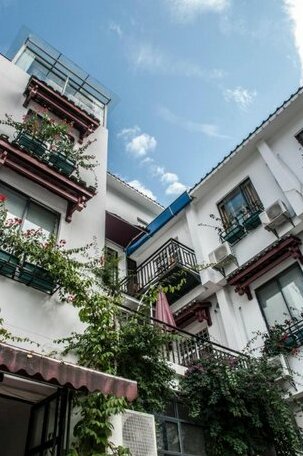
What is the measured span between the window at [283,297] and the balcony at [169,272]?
2.62 metres

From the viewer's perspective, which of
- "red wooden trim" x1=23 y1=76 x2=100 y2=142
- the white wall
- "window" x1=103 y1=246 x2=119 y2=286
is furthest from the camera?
"red wooden trim" x1=23 y1=76 x2=100 y2=142

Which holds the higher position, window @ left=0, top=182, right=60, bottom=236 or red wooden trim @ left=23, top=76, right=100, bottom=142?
red wooden trim @ left=23, top=76, right=100, bottom=142

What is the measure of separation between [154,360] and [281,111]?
10180mm

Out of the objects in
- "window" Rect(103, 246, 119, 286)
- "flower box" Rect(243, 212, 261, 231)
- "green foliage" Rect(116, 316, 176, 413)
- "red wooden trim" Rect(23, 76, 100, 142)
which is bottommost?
"green foliage" Rect(116, 316, 176, 413)

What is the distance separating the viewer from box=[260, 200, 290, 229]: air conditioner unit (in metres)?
11.6

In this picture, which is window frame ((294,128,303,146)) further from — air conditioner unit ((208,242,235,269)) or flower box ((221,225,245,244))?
air conditioner unit ((208,242,235,269))

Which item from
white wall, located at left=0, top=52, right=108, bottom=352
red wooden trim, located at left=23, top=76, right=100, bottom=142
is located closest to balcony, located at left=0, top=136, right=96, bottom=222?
white wall, located at left=0, top=52, right=108, bottom=352

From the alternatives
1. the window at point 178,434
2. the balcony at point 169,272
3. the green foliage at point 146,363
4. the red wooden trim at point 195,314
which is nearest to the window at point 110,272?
the green foliage at point 146,363

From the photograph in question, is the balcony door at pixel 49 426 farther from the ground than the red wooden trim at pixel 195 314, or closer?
closer

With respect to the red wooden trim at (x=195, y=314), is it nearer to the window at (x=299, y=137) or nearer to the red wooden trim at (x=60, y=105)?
the window at (x=299, y=137)

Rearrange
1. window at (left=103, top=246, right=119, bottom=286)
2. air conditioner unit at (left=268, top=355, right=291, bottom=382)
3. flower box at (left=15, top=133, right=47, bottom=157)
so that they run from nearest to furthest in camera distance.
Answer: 1. window at (left=103, top=246, right=119, bottom=286)
2. air conditioner unit at (left=268, top=355, right=291, bottom=382)
3. flower box at (left=15, top=133, right=47, bottom=157)

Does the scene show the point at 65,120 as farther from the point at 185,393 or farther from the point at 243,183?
the point at 185,393

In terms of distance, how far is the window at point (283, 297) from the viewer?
10617 mm

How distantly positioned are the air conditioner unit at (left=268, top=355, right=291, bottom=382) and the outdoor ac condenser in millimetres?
3826
